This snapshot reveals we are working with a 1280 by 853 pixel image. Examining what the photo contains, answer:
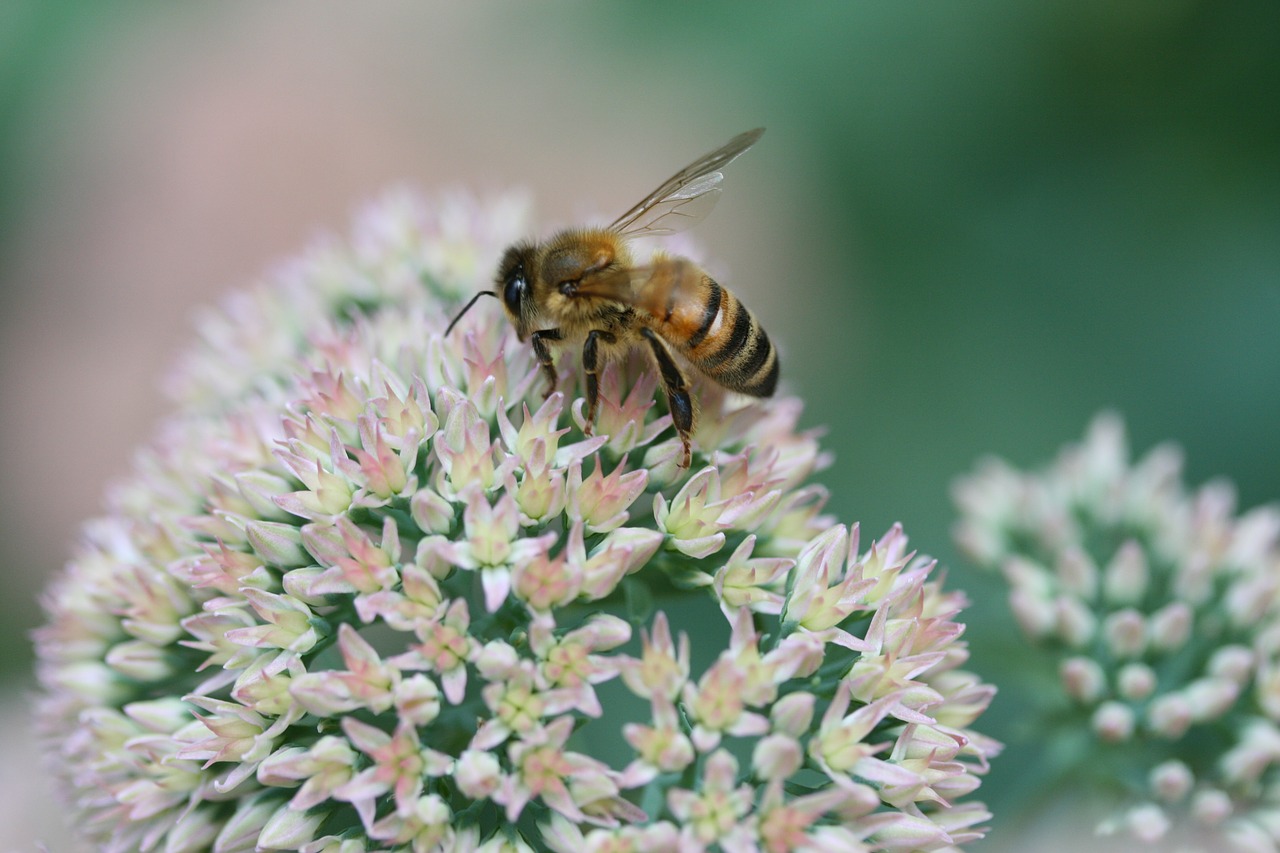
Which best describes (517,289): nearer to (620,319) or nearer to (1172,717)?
(620,319)

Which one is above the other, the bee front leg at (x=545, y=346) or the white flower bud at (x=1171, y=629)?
the white flower bud at (x=1171, y=629)

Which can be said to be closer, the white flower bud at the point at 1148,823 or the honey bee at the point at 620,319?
the honey bee at the point at 620,319

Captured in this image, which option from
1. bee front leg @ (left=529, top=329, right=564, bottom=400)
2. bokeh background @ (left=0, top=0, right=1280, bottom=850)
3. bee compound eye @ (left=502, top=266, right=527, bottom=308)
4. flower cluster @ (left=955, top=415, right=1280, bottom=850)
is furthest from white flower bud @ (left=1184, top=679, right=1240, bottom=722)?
bee compound eye @ (left=502, top=266, right=527, bottom=308)

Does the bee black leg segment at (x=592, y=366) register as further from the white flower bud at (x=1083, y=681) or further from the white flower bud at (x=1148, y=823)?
the white flower bud at (x=1148, y=823)

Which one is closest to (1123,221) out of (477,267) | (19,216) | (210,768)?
(477,267)

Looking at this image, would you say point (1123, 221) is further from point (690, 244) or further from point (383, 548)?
point (383, 548)

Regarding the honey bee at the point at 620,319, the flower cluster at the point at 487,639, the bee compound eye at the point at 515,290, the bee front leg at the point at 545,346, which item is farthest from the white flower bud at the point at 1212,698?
the bee compound eye at the point at 515,290

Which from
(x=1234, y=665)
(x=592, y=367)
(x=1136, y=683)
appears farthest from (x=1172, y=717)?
(x=592, y=367)
